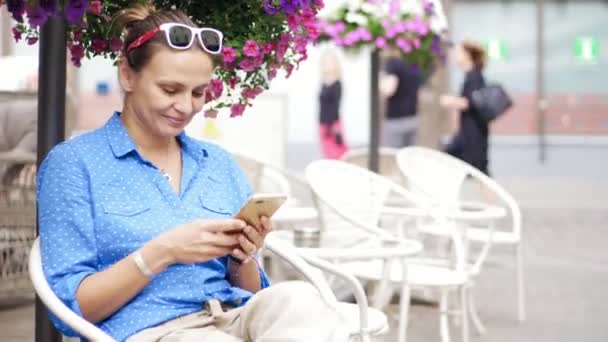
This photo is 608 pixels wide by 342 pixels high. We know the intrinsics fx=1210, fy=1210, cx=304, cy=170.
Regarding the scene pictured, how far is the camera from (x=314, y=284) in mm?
3002

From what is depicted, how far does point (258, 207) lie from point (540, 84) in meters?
17.4

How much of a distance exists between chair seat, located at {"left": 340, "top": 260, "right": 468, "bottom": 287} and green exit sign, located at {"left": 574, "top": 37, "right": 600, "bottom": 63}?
1586 centimetres

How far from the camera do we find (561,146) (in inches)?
774

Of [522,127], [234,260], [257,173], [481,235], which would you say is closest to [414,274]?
[481,235]

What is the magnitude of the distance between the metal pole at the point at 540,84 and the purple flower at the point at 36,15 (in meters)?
17.2

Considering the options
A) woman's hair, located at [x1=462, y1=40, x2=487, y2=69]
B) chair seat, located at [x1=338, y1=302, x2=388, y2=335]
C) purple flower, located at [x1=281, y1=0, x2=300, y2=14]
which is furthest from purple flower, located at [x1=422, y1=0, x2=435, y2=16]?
purple flower, located at [x1=281, y1=0, x2=300, y2=14]

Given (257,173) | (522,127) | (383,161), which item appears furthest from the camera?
(522,127)

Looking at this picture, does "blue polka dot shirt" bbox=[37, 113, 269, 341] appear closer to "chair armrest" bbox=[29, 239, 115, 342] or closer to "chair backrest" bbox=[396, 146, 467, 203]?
"chair armrest" bbox=[29, 239, 115, 342]

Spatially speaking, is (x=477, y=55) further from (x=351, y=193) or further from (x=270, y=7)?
(x=270, y=7)

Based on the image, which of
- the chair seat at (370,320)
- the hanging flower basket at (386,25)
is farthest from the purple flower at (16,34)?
the hanging flower basket at (386,25)

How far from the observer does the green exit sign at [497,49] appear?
1989 centimetres

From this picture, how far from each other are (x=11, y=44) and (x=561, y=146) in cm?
1279

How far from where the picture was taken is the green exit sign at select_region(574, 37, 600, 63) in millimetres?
20094

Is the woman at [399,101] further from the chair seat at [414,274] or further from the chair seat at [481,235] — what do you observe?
the chair seat at [414,274]
